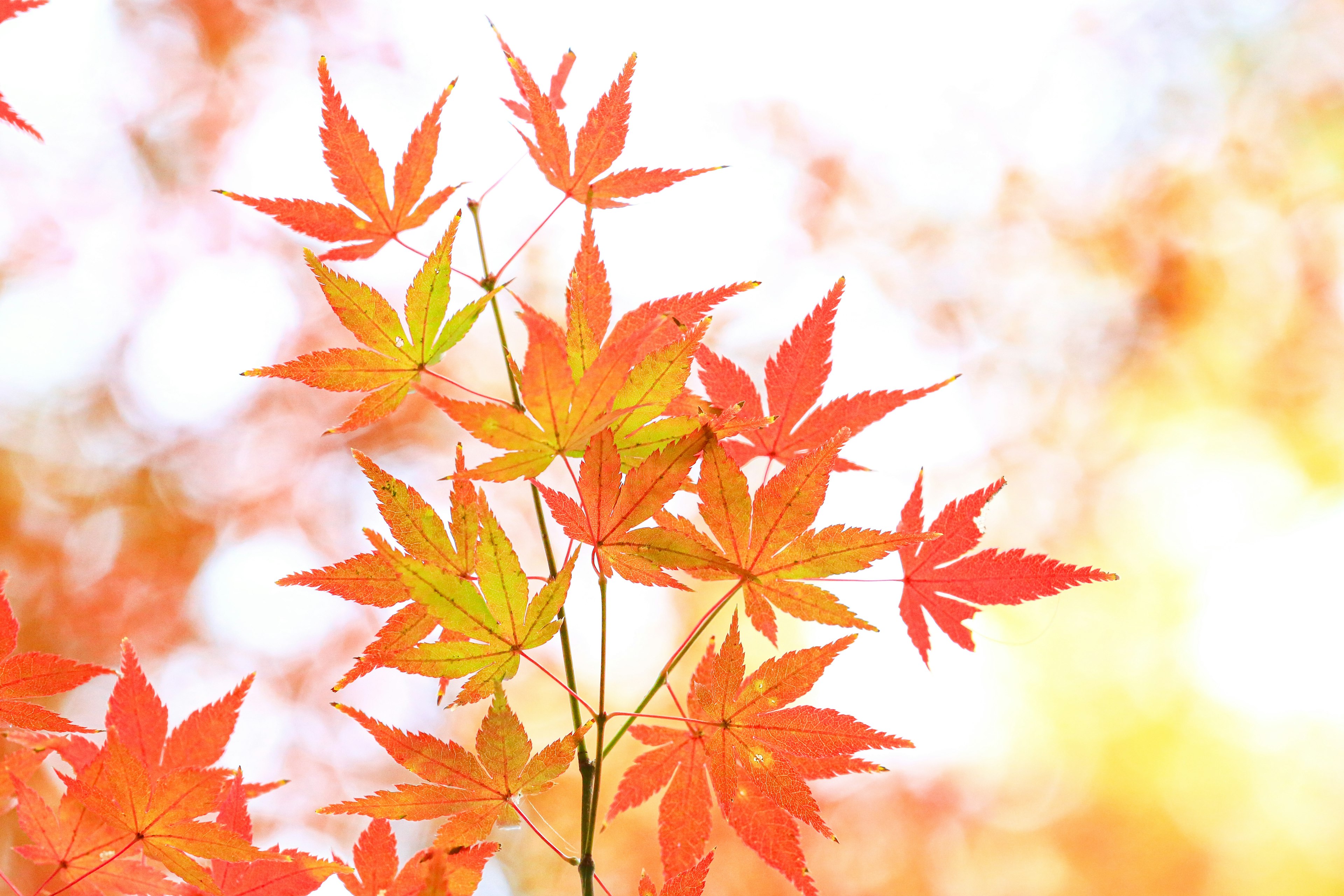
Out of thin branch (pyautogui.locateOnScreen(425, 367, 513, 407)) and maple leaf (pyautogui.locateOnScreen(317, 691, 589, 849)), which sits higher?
thin branch (pyautogui.locateOnScreen(425, 367, 513, 407))

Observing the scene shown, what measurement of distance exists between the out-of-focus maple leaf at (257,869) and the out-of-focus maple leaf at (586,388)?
267 mm

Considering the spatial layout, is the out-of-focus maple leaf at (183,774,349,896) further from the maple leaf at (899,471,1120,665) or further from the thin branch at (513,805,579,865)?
the maple leaf at (899,471,1120,665)

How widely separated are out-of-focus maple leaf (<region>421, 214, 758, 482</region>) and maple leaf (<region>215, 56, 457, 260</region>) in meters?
0.17

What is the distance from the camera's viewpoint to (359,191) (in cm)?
59

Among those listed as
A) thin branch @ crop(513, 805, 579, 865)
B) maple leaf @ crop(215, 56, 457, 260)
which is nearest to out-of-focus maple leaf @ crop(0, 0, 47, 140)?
maple leaf @ crop(215, 56, 457, 260)

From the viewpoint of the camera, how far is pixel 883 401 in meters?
0.60

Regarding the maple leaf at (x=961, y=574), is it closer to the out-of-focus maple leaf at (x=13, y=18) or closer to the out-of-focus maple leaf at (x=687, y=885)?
the out-of-focus maple leaf at (x=687, y=885)

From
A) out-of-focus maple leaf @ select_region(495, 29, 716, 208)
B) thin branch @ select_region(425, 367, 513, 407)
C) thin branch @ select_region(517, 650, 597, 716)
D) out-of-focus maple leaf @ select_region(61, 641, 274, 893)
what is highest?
out-of-focus maple leaf @ select_region(495, 29, 716, 208)

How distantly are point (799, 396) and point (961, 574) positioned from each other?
17cm

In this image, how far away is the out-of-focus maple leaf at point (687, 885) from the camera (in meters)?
0.46

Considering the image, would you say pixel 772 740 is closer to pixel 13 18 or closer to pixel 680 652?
pixel 680 652

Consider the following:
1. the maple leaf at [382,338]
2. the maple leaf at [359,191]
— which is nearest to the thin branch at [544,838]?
the maple leaf at [382,338]

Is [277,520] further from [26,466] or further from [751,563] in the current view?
[751,563]

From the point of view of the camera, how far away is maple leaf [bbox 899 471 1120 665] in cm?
55
